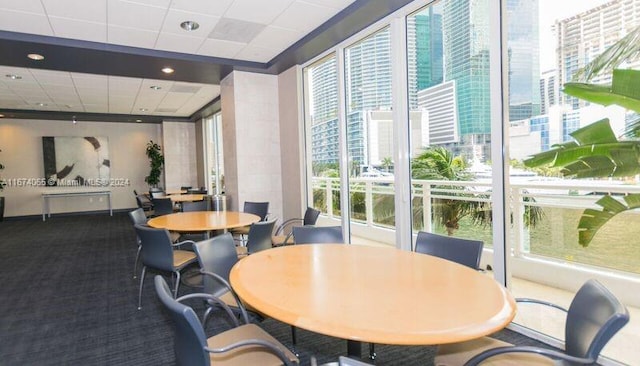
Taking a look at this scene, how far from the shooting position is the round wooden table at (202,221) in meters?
3.56

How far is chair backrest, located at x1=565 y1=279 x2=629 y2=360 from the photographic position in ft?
4.06

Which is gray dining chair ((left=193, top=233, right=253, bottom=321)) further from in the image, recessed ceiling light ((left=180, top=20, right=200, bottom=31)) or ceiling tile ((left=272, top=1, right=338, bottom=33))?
recessed ceiling light ((left=180, top=20, right=200, bottom=31))

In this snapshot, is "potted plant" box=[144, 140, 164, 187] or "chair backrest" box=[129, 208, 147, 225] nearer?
"chair backrest" box=[129, 208, 147, 225]

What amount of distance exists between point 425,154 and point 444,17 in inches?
52.4

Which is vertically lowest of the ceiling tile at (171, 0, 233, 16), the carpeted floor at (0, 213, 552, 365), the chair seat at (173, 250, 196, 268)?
the carpeted floor at (0, 213, 552, 365)

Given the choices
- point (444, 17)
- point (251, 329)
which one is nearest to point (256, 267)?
point (251, 329)

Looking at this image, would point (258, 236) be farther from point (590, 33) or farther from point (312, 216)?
point (590, 33)

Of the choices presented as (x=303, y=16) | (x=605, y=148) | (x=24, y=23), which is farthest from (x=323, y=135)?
(x=605, y=148)

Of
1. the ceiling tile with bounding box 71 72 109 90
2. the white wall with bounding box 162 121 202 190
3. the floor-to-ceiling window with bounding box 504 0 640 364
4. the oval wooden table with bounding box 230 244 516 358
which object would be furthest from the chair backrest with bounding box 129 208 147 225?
the white wall with bounding box 162 121 202 190

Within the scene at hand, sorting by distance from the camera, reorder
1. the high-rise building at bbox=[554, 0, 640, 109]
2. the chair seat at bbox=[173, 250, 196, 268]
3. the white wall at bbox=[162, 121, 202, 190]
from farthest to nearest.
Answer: the white wall at bbox=[162, 121, 202, 190] → the chair seat at bbox=[173, 250, 196, 268] → the high-rise building at bbox=[554, 0, 640, 109]

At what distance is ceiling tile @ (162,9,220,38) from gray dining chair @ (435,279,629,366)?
3.81 metres

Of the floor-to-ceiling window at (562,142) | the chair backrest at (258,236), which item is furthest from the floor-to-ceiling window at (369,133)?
the chair backrest at (258,236)

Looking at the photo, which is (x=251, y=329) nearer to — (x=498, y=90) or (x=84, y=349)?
(x=84, y=349)

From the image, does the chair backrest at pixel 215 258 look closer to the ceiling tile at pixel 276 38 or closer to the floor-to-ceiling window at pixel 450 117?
the floor-to-ceiling window at pixel 450 117
